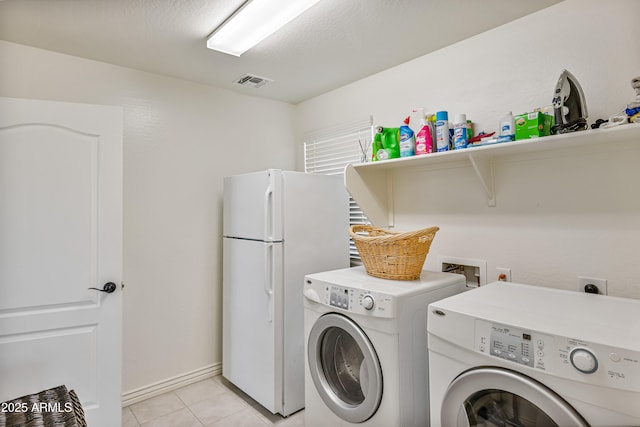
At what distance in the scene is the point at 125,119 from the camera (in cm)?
249

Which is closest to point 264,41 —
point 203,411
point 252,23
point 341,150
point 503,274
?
point 252,23

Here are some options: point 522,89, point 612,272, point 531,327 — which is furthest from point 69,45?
point 612,272

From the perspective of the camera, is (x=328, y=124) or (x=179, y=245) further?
(x=328, y=124)

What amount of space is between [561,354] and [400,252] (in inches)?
33.8

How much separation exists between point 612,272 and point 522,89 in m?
1.03

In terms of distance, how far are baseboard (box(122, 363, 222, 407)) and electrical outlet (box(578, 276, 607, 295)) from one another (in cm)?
262

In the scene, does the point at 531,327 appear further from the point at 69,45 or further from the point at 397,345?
the point at 69,45

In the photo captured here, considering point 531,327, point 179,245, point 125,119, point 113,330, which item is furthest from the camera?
point 179,245

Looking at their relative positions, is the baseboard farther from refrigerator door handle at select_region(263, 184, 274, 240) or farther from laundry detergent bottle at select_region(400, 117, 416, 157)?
laundry detergent bottle at select_region(400, 117, 416, 157)

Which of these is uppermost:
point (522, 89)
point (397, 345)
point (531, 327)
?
point (522, 89)

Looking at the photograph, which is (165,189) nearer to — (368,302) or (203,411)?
(203,411)

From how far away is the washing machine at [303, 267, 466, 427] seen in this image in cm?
155

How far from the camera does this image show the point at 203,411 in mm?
2371

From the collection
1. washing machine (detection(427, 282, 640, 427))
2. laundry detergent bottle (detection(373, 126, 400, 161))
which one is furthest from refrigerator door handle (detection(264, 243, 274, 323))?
washing machine (detection(427, 282, 640, 427))
